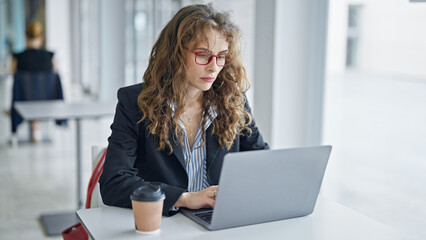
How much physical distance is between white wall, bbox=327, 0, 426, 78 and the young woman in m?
0.95

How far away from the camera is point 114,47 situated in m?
6.36

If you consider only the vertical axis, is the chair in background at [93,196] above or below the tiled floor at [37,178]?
above

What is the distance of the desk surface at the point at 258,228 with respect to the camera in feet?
4.92

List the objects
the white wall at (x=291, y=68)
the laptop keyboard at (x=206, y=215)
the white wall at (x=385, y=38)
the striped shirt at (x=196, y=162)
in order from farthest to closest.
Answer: the white wall at (x=291, y=68) < the white wall at (x=385, y=38) < the striped shirt at (x=196, y=162) < the laptop keyboard at (x=206, y=215)

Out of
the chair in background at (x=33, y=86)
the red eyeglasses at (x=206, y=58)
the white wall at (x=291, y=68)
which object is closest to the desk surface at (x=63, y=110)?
the chair in background at (x=33, y=86)

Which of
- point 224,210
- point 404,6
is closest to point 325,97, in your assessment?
point 404,6

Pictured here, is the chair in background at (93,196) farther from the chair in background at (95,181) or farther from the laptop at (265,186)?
the laptop at (265,186)

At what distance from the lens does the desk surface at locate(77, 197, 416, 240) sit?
59.0 inches

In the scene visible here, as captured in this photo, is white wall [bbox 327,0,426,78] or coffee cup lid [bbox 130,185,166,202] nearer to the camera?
coffee cup lid [bbox 130,185,166,202]

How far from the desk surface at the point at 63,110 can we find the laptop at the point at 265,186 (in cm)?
233

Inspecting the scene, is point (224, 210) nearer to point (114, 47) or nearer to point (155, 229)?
point (155, 229)

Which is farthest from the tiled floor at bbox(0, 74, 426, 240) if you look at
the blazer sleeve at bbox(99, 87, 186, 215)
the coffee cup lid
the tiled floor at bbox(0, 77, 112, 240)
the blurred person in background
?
the blurred person in background

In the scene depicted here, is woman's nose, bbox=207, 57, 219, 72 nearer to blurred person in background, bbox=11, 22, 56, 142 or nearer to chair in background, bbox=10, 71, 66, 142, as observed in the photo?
chair in background, bbox=10, 71, 66, 142

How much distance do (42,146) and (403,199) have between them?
4.56 meters
